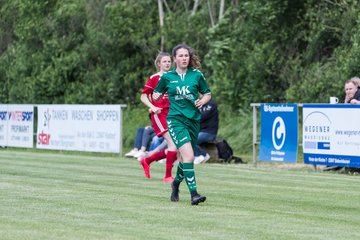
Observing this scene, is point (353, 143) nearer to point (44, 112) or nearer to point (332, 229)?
point (332, 229)

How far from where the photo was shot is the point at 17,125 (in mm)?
31203

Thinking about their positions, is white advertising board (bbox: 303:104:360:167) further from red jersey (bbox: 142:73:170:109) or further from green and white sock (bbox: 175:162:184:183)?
green and white sock (bbox: 175:162:184:183)

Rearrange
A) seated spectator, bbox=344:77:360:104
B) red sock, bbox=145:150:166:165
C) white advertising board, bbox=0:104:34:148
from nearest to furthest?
red sock, bbox=145:150:166:165
seated spectator, bbox=344:77:360:104
white advertising board, bbox=0:104:34:148

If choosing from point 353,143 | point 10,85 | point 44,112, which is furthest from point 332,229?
point 10,85

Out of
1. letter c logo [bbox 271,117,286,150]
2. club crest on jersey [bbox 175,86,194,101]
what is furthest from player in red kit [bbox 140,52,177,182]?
letter c logo [bbox 271,117,286,150]

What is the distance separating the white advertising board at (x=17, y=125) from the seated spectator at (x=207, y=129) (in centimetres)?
789

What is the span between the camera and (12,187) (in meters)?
15.3

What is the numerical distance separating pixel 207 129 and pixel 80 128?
5.15 metres

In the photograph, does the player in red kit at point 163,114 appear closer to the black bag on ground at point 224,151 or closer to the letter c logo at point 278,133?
the letter c logo at point 278,133

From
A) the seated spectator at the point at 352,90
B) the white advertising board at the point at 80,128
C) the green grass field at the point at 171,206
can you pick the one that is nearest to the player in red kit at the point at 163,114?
the green grass field at the point at 171,206

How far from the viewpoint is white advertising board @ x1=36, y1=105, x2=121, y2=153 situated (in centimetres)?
2688

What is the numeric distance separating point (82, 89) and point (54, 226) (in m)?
29.0

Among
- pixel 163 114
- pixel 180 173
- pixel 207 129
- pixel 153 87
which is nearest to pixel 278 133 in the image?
pixel 207 129

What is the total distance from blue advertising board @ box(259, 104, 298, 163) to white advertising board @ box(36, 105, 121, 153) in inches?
205
